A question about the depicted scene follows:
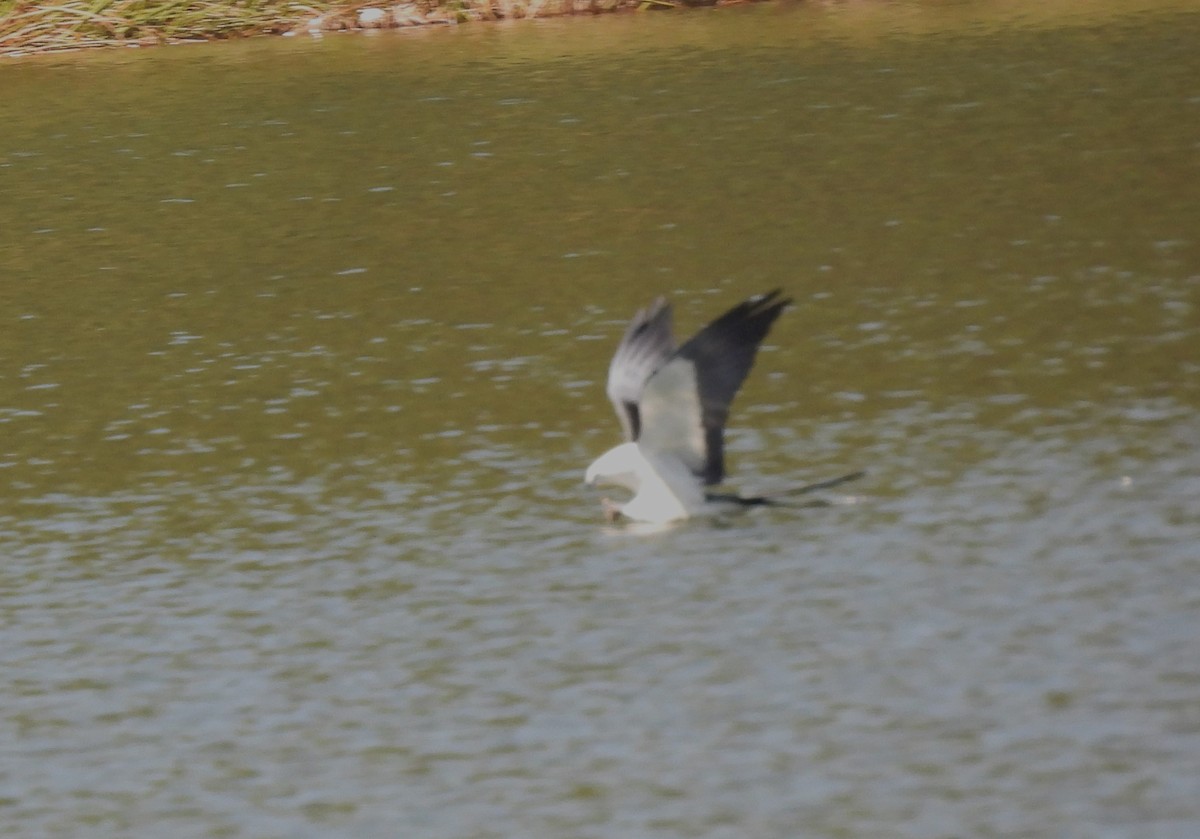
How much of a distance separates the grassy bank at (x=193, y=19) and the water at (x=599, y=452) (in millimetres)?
5018

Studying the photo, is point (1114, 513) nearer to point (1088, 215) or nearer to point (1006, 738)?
point (1006, 738)

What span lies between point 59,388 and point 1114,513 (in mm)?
7239

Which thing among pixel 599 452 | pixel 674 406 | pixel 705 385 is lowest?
pixel 599 452

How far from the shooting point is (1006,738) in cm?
796

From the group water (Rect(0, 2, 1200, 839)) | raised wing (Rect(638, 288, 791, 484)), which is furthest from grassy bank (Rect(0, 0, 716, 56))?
raised wing (Rect(638, 288, 791, 484))

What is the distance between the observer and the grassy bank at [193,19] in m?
27.2

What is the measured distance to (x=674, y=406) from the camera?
1005 cm

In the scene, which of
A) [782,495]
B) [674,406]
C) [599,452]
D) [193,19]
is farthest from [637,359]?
[193,19]

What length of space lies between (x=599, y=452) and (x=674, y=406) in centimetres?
198

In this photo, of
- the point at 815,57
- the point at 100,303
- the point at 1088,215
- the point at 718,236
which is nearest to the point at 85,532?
the point at 100,303

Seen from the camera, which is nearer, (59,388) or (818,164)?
(59,388)

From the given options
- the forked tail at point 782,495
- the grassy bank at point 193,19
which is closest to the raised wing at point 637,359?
the forked tail at point 782,495

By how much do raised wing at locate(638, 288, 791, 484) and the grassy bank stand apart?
57.6ft

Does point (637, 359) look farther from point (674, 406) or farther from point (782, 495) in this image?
point (782, 495)
